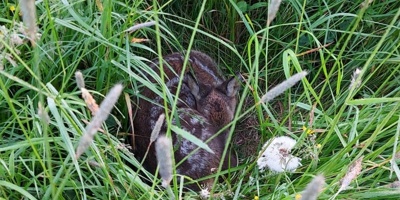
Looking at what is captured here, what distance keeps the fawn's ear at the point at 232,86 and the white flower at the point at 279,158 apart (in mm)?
893

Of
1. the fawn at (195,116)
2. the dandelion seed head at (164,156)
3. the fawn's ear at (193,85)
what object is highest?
the dandelion seed head at (164,156)

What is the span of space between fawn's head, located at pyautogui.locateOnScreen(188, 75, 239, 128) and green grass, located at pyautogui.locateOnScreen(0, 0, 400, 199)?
0.22 m

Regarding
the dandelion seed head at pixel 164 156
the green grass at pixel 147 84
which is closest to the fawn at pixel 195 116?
the green grass at pixel 147 84

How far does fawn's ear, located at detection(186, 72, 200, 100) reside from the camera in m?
3.51

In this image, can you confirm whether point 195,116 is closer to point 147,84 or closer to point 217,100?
point 217,100

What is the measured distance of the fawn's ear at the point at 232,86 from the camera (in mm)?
3531

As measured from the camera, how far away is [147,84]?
9.29ft

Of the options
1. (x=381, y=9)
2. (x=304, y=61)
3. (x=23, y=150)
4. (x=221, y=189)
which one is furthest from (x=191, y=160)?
(x=381, y=9)

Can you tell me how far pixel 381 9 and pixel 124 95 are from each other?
5.65 feet

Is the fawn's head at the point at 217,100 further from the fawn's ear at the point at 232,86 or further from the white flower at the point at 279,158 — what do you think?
the white flower at the point at 279,158

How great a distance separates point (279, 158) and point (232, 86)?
1025mm

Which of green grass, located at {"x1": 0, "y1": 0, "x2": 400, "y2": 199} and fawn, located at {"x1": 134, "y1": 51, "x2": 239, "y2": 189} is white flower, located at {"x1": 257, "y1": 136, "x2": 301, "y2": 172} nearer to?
green grass, located at {"x1": 0, "y1": 0, "x2": 400, "y2": 199}

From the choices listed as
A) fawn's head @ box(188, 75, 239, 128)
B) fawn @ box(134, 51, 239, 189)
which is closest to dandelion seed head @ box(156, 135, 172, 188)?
fawn @ box(134, 51, 239, 189)

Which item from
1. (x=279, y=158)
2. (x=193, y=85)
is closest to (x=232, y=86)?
(x=193, y=85)
